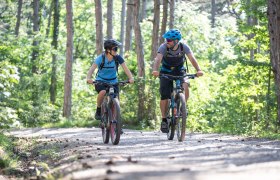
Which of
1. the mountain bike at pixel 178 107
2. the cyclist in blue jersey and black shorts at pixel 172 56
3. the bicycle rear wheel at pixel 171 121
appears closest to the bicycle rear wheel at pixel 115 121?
the cyclist in blue jersey and black shorts at pixel 172 56

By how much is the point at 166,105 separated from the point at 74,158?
153 inches

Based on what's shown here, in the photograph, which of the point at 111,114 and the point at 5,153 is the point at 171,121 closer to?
the point at 111,114

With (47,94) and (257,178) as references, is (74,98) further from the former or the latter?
(257,178)

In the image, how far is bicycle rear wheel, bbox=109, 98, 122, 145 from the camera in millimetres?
11156

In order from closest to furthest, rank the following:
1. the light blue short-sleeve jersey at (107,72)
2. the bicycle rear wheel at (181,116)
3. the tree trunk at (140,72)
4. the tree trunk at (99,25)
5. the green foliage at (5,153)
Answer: the green foliage at (5,153) → the bicycle rear wheel at (181,116) → the light blue short-sleeve jersey at (107,72) → the tree trunk at (140,72) → the tree trunk at (99,25)

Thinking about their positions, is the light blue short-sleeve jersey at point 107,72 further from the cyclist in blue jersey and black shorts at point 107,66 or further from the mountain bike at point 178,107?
the mountain bike at point 178,107

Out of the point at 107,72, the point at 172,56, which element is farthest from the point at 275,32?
the point at 107,72

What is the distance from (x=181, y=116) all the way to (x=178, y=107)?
0.74ft

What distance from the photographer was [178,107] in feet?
39.0

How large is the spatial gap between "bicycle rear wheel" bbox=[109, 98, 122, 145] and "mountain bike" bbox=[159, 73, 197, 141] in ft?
3.83

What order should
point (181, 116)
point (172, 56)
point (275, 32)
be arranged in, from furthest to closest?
1. point (275, 32)
2. point (172, 56)
3. point (181, 116)

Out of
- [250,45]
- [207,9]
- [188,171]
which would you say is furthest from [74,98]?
[188,171]

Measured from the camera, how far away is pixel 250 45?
27.4 meters

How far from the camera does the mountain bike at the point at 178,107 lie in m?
11.6
